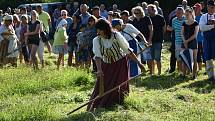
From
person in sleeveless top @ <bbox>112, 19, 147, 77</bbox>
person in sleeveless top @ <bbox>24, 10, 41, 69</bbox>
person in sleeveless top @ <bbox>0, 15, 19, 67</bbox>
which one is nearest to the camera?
person in sleeveless top @ <bbox>112, 19, 147, 77</bbox>

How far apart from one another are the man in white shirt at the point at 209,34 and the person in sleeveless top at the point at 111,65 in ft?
11.5

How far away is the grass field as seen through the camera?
27.3 ft

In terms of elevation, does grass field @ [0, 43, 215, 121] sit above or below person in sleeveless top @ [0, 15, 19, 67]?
below

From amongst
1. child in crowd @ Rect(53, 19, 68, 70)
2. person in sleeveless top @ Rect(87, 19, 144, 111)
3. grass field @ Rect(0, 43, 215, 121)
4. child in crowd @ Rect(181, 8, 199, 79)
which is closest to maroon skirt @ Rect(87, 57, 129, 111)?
person in sleeveless top @ Rect(87, 19, 144, 111)

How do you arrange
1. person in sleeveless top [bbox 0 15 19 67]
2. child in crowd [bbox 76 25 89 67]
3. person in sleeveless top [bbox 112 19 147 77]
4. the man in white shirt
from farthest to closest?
person in sleeveless top [bbox 0 15 19 67] < child in crowd [bbox 76 25 89 67] < the man in white shirt < person in sleeveless top [bbox 112 19 147 77]

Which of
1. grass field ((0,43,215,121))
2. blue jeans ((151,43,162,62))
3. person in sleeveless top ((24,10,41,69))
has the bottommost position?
grass field ((0,43,215,121))

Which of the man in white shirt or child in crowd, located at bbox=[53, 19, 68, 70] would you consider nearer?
the man in white shirt

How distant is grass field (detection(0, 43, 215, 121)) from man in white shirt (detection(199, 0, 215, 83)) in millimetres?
316

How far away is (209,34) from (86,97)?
3.46 meters

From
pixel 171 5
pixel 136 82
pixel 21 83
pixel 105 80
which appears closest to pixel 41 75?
pixel 21 83

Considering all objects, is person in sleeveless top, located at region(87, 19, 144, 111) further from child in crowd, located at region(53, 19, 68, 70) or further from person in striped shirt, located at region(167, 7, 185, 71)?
child in crowd, located at region(53, 19, 68, 70)

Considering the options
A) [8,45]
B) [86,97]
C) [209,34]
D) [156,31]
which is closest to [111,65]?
[86,97]

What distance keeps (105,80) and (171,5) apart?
59.5 ft

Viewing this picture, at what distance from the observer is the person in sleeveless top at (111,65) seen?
8.52 meters
